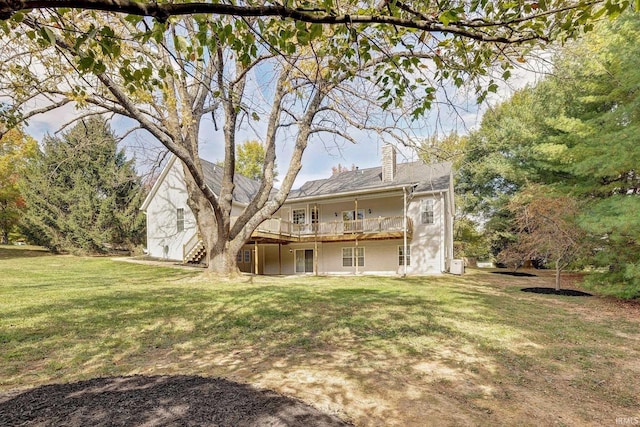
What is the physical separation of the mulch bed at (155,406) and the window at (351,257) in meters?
16.8

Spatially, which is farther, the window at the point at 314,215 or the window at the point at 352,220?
the window at the point at 314,215

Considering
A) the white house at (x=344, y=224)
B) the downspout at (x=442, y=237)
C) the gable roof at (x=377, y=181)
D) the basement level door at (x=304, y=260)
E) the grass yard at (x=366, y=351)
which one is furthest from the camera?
the basement level door at (x=304, y=260)

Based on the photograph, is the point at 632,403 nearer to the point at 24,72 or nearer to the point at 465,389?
the point at 465,389

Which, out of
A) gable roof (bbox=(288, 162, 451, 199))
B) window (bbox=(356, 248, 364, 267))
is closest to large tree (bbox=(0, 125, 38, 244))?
gable roof (bbox=(288, 162, 451, 199))

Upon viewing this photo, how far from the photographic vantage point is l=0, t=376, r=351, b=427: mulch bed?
2.37 m

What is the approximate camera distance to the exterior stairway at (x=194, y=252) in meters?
18.1

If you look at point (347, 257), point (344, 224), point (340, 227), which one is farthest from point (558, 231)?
point (347, 257)

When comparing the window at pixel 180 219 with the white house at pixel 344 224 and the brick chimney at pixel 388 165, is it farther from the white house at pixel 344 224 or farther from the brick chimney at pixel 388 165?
the brick chimney at pixel 388 165

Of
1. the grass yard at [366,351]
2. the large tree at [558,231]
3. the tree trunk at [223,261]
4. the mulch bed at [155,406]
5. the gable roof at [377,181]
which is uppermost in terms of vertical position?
the gable roof at [377,181]

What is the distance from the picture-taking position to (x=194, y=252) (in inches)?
717

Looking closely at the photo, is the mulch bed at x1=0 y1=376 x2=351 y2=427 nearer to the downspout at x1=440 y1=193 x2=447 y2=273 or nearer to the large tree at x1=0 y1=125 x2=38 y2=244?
the downspout at x1=440 y1=193 x2=447 y2=273

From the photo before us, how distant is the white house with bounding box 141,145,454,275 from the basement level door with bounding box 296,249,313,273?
0.22ft

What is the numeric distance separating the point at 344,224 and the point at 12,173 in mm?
24342

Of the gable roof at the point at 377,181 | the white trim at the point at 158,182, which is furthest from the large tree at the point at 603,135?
the white trim at the point at 158,182
